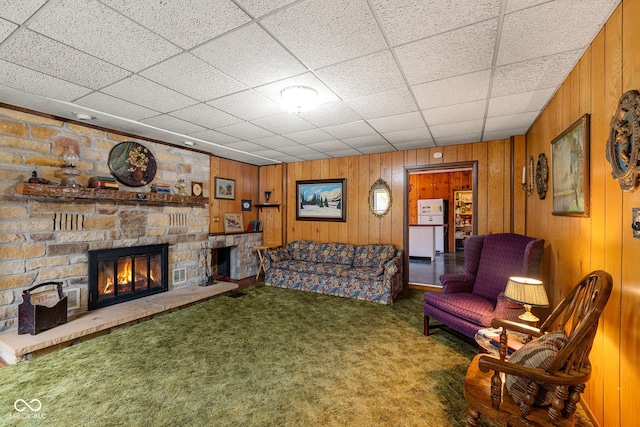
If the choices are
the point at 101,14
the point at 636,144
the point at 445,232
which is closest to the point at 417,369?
the point at 636,144

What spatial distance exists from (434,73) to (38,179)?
4143 mm

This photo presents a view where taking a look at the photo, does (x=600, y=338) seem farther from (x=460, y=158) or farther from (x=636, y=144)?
(x=460, y=158)

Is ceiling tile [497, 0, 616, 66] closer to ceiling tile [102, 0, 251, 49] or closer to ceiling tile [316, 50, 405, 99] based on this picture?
ceiling tile [316, 50, 405, 99]

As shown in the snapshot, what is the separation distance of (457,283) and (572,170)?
1.60m

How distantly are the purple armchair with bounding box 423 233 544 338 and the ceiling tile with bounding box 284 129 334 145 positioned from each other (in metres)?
2.42

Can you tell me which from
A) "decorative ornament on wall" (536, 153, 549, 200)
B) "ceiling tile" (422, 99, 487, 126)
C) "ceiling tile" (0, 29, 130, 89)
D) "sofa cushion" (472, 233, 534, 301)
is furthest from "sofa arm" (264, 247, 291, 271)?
"decorative ornament on wall" (536, 153, 549, 200)

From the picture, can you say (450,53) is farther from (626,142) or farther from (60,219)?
(60,219)

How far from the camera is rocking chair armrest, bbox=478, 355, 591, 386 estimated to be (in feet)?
4.00

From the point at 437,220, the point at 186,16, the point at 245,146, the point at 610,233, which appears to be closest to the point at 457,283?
the point at 610,233

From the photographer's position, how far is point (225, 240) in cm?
550

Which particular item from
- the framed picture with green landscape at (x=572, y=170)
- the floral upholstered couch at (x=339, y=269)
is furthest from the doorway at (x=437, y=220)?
the framed picture with green landscape at (x=572, y=170)

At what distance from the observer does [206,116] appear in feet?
11.0

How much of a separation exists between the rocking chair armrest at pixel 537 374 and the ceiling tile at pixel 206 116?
3.23m

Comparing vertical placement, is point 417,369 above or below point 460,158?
below
